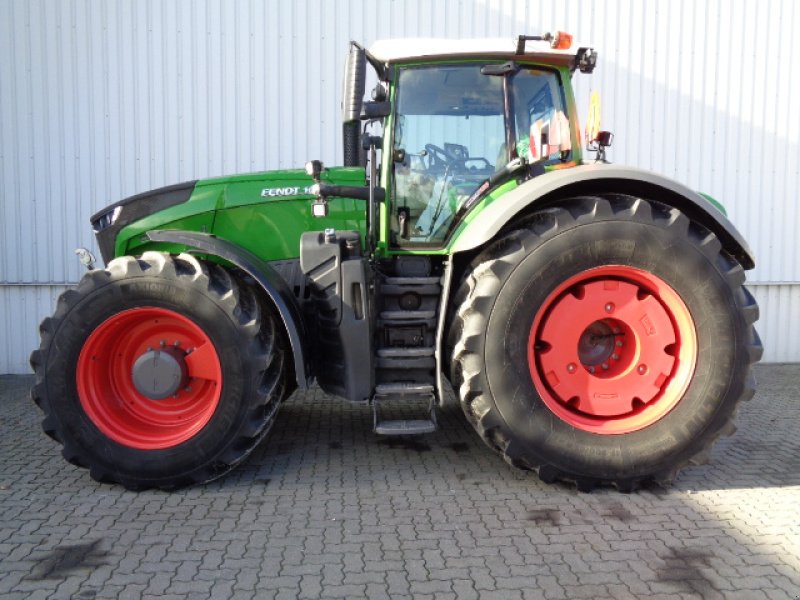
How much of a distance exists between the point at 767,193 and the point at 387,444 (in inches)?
203

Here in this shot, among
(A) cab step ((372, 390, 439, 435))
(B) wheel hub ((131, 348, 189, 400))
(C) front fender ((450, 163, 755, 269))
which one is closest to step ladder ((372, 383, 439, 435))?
(A) cab step ((372, 390, 439, 435))

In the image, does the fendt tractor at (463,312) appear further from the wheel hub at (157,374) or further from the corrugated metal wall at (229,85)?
the corrugated metal wall at (229,85)

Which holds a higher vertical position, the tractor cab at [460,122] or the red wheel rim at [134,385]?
the tractor cab at [460,122]

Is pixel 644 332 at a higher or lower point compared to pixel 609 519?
higher

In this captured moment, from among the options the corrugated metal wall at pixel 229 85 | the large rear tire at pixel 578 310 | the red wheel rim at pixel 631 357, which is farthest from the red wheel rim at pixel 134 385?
the corrugated metal wall at pixel 229 85

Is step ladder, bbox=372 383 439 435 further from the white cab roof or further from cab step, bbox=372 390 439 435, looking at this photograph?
the white cab roof

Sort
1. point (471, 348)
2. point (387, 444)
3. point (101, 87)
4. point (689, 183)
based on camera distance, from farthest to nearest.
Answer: point (689, 183), point (101, 87), point (387, 444), point (471, 348)

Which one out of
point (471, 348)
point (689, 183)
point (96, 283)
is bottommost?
point (471, 348)

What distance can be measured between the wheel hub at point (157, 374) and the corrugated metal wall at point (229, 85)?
11.2 ft

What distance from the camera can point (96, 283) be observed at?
314cm

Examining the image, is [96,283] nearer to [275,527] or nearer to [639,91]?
[275,527]

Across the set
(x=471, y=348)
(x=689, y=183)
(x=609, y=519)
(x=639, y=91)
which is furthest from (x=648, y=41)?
(x=609, y=519)

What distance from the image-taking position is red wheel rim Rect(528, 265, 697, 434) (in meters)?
3.18

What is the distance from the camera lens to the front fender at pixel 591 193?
122 inches
